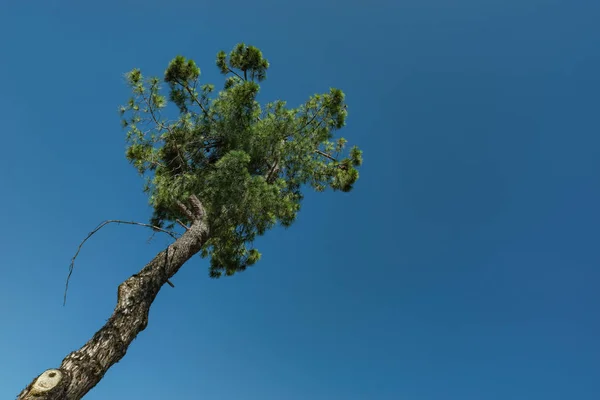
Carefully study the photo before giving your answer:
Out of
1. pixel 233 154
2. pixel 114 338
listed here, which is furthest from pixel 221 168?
pixel 114 338

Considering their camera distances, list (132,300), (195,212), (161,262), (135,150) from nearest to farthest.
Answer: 1. (132,300)
2. (161,262)
3. (195,212)
4. (135,150)

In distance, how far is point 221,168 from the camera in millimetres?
6781

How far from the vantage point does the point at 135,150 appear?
28.0 ft

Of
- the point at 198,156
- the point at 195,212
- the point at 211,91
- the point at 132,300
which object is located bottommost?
the point at 132,300

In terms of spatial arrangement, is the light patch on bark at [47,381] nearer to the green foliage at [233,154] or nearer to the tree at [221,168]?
the tree at [221,168]

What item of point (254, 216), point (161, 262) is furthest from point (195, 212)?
point (161, 262)

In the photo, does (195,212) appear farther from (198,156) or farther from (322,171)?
→ (322,171)

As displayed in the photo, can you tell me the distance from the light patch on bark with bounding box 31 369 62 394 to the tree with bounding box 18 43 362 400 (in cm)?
52

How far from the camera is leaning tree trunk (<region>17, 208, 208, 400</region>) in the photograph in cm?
321

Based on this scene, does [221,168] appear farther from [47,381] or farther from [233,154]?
[47,381]

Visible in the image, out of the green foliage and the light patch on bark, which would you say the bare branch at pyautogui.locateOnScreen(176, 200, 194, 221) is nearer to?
the green foliage

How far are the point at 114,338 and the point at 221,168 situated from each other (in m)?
3.62

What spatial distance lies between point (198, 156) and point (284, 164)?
2.26 metres

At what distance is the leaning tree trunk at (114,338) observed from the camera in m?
3.21
